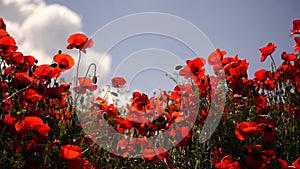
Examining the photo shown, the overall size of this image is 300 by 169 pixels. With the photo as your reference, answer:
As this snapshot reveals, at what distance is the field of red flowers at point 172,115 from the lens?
2648mm

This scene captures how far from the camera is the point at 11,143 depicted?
86.6 inches

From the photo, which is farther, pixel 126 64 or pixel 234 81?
pixel 126 64

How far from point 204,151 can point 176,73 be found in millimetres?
1064

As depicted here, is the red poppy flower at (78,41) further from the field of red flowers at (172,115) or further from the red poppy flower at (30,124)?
the red poppy flower at (30,124)

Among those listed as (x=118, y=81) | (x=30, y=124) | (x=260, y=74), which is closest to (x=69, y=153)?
(x=30, y=124)

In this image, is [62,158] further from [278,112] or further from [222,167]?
[278,112]

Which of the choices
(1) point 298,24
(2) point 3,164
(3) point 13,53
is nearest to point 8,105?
(3) point 13,53

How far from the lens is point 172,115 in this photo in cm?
341

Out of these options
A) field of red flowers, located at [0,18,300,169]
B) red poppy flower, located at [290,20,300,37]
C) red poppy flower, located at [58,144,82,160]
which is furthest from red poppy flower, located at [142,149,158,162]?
red poppy flower, located at [290,20,300,37]

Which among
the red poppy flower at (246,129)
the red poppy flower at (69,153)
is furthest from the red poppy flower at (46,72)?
the red poppy flower at (246,129)

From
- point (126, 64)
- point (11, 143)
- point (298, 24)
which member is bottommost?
point (11, 143)

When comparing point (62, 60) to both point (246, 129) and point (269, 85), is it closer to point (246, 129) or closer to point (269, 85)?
point (246, 129)

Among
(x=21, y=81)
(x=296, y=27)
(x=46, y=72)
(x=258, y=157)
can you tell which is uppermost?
(x=296, y=27)

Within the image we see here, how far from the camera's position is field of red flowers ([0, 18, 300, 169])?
2.65 meters
